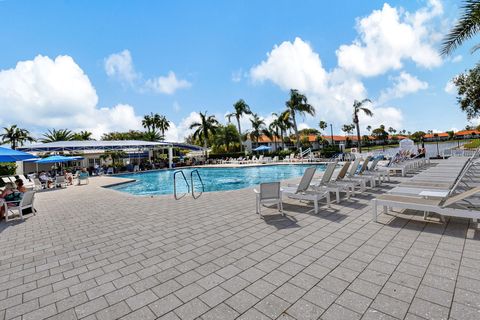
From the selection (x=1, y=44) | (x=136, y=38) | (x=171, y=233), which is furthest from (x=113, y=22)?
(x=171, y=233)

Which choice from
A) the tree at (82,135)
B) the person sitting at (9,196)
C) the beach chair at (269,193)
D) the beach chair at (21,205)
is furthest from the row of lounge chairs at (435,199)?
the tree at (82,135)

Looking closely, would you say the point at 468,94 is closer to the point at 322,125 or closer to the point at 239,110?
the point at 239,110

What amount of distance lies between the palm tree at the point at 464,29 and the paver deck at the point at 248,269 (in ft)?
12.4

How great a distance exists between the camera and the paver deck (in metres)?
2.40

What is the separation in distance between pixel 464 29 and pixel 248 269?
6513 millimetres

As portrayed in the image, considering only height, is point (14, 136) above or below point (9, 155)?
above

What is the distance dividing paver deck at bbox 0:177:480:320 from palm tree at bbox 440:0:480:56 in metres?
3.79

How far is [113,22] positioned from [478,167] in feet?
60.9

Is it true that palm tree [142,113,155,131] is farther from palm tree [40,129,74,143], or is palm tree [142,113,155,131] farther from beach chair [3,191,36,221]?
beach chair [3,191,36,221]

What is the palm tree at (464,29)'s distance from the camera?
15.0ft

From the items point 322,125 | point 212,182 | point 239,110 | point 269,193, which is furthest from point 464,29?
point 322,125

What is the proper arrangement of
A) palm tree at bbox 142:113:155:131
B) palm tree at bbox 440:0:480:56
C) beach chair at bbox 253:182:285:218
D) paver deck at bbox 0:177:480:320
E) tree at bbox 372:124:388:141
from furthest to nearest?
1. tree at bbox 372:124:388:141
2. palm tree at bbox 142:113:155:131
3. beach chair at bbox 253:182:285:218
4. palm tree at bbox 440:0:480:56
5. paver deck at bbox 0:177:480:320

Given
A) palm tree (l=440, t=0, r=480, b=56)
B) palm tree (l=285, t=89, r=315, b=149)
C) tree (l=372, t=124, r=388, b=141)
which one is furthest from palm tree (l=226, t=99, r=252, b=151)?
tree (l=372, t=124, r=388, b=141)

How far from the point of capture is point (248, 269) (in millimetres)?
3201
